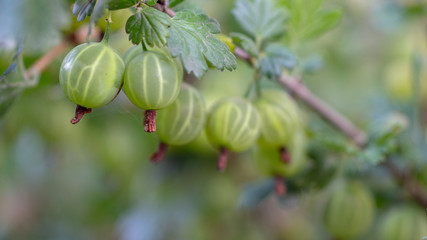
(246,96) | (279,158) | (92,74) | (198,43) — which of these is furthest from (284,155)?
(92,74)

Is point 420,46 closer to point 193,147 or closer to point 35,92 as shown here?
point 193,147

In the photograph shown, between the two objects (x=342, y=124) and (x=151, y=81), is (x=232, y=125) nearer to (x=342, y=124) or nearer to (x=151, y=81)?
(x=151, y=81)

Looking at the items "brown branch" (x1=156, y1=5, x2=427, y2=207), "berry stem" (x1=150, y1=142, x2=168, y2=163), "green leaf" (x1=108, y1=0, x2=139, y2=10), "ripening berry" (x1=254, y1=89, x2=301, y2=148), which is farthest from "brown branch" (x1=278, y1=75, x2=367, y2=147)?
"green leaf" (x1=108, y1=0, x2=139, y2=10)

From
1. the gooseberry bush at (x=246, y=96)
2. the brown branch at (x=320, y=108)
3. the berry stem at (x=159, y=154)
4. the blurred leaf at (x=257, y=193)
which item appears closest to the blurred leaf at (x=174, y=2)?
the gooseberry bush at (x=246, y=96)

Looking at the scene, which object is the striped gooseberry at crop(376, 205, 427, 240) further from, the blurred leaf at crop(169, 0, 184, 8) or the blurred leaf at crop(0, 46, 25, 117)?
the blurred leaf at crop(0, 46, 25, 117)

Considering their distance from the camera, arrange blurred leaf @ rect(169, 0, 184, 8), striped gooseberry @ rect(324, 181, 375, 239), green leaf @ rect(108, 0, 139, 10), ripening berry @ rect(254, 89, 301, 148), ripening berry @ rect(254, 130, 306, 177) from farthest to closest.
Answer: striped gooseberry @ rect(324, 181, 375, 239), ripening berry @ rect(254, 130, 306, 177), ripening berry @ rect(254, 89, 301, 148), blurred leaf @ rect(169, 0, 184, 8), green leaf @ rect(108, 0, 139, 10)

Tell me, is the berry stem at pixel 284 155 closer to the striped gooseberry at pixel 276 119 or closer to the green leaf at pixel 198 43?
the striped gooseberry at pixel 276 119

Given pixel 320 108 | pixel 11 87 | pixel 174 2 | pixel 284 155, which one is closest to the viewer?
pixel 174 2
